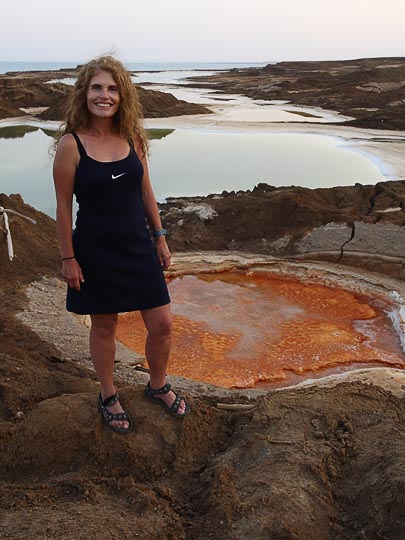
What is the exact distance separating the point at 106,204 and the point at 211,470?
4.22 ft

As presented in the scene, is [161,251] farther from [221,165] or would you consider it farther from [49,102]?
[49,102]

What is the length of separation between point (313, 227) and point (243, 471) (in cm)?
573

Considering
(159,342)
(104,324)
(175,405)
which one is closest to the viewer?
(104,324)

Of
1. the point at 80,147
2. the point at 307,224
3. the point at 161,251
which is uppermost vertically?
the point at 80,147

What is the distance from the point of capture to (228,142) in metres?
16.7

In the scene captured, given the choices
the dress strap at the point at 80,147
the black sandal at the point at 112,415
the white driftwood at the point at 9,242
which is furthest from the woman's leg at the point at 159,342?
the white driftwood at the point at 9,242

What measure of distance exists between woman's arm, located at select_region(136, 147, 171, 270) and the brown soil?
0.74 metres

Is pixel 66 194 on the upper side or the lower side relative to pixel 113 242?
upper

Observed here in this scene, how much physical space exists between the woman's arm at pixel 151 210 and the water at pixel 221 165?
670 centimetres

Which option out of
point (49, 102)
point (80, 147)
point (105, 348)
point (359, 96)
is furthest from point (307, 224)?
point (49, 102)

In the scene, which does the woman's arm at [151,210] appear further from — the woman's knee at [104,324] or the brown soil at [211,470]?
the brown soil at [211,470]

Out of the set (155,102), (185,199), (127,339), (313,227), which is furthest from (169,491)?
(155,102)

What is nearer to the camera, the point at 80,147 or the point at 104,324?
the point at 80,147

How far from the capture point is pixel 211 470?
102 inches
